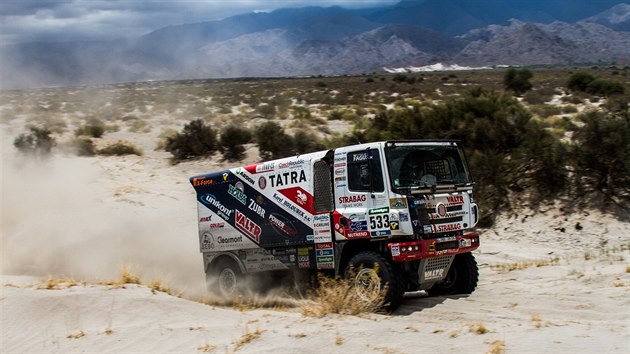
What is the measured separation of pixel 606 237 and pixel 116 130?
28.7 m

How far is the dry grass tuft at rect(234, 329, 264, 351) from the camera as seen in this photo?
853 cm

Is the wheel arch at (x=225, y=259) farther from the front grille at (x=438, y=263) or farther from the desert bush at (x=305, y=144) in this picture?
the desert bush at (x=305, y=144)

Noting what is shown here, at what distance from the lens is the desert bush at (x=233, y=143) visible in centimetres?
2817

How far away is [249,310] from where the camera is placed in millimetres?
11766

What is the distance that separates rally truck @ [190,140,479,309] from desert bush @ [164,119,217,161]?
50.9 ft

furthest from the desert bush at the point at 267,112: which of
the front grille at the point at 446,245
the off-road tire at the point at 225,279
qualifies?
the front grille at the point at 446,245

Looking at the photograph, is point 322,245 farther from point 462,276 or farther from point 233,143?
point 233,143

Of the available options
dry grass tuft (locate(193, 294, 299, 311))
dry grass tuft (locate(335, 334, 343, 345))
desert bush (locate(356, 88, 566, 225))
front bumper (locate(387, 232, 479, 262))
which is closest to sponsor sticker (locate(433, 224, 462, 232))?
front bumper (locate(387, 232, 479, 262))

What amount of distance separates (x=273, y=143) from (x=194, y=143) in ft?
11.9

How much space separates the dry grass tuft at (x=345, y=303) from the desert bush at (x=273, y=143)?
1653cm

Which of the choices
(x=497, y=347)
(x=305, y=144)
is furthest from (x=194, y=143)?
(x=497, y=347)

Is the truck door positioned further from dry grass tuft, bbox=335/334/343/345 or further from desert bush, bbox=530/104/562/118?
desert bush, bbox=530/104/562/118

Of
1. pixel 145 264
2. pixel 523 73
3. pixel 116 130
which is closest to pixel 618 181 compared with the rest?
pixel 145 264

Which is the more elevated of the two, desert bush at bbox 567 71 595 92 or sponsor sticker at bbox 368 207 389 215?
desert bush at bbox 567 71 595 92
